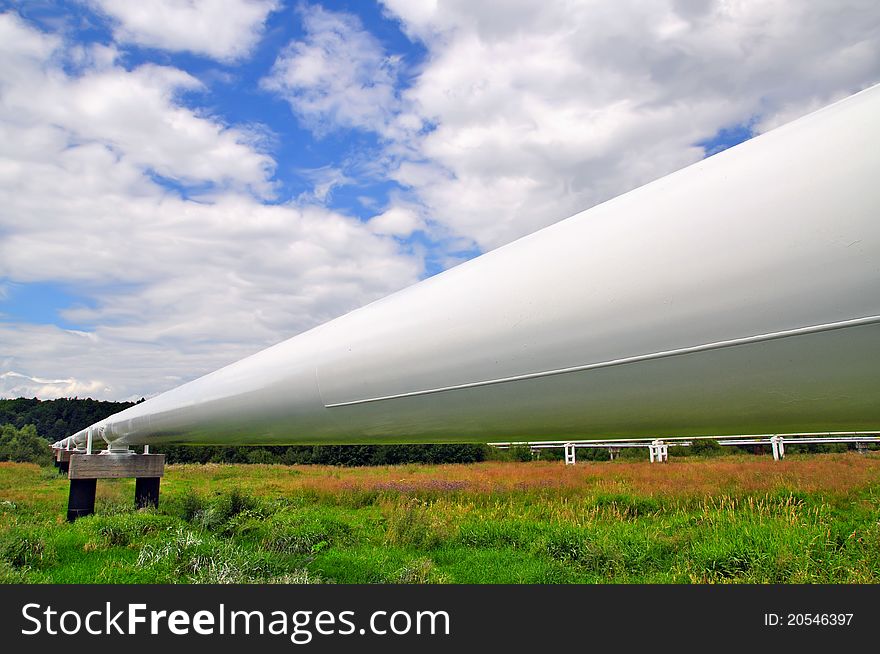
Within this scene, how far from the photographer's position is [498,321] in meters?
1.38

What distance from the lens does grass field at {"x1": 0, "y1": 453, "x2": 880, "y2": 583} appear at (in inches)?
166

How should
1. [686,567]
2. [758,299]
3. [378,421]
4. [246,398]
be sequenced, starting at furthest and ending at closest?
1. [686,567]
2. [246,398]
3. [378,421]
4. [758,299]

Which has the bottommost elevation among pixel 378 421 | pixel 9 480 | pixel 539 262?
pixel 9 480

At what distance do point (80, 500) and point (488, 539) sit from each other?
4.36 meters

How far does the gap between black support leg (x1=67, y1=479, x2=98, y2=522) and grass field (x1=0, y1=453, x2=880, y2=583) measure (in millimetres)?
159

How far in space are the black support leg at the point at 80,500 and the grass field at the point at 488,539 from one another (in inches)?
6.2

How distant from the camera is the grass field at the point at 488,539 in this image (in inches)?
166

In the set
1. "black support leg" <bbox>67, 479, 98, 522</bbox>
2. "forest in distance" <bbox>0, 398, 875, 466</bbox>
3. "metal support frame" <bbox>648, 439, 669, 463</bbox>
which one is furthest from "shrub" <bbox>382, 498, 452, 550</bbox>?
"forest in distance" <bbox>0, 398, 875, 466</bbox>

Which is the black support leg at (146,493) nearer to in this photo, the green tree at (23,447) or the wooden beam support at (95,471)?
the wooden beam support at (95,471)

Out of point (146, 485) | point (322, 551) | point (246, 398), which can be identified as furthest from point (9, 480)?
point (246, 398)

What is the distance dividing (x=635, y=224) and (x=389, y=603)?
1.96 meters

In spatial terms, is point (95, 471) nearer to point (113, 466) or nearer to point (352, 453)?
point (113, 466)

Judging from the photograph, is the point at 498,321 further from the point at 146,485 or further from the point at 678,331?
the point at 146,485

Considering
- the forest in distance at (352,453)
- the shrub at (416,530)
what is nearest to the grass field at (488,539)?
the shrub at (416,530)
